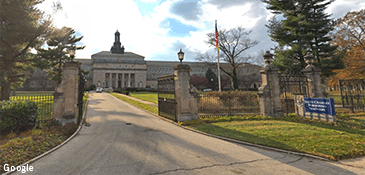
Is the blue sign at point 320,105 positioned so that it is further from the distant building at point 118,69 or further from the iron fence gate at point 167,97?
the distant building at point 118,69

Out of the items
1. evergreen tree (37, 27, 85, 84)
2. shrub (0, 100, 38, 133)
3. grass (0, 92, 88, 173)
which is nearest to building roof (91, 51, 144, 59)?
evergreen tree (37, 27, 85, 84)

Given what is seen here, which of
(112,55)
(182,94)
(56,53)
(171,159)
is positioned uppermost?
(112,55)

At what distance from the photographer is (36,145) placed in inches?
222

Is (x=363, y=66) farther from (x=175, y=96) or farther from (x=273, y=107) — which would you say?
(x=175, y=96)

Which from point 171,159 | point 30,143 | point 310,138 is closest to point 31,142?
point 30,143

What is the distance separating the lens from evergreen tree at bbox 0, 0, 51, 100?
13.1 m

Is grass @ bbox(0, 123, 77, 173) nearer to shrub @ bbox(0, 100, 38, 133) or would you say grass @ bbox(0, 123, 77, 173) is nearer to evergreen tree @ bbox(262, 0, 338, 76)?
shrub @ bbox(0, 100, 38, 133)

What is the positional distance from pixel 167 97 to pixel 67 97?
574cm

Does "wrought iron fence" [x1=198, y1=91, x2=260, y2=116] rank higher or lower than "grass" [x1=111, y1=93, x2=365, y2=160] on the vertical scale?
higher

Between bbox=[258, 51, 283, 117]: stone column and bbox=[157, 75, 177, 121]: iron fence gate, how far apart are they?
6.03m

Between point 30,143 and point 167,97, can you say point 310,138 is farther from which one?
point 30,143

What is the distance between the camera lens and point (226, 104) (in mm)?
13789

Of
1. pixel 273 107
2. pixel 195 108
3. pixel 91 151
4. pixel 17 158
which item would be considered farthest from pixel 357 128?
pixel 17 158

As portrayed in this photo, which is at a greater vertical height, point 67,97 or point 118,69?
point 118,69
